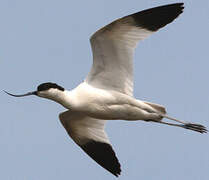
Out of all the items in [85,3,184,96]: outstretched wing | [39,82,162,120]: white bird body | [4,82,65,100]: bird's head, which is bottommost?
[39,82,162,120]: white bird body

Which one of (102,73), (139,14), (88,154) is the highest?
(139,14)

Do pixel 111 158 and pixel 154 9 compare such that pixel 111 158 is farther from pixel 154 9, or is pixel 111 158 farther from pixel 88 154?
pixel 154 9

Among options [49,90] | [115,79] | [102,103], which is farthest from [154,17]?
[49,90]

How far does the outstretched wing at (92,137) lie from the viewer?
44.8 feet

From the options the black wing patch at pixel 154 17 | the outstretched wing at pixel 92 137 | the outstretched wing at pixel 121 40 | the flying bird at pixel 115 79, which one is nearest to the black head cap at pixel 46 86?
the flying bird at pixel 115 79

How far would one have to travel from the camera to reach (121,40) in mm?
12539

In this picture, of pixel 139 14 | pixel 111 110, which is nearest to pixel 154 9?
pixel 139 14

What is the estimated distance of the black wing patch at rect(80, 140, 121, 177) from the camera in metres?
13.6

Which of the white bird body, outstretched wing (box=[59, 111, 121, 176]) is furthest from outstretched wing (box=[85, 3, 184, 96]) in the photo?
outstretched wing (box=[59, 111, 121, 176])

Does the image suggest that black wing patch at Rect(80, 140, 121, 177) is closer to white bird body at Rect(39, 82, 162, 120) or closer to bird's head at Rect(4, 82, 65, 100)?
white bird body at Rect(39, 82, 162, 120)

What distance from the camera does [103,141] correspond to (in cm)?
1386

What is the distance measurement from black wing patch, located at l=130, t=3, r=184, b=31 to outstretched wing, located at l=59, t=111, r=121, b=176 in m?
2.27

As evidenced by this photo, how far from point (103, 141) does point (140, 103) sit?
4.87ft

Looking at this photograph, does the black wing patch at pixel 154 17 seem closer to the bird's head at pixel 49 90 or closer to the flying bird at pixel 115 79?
the flying bird at pixel 115 79
